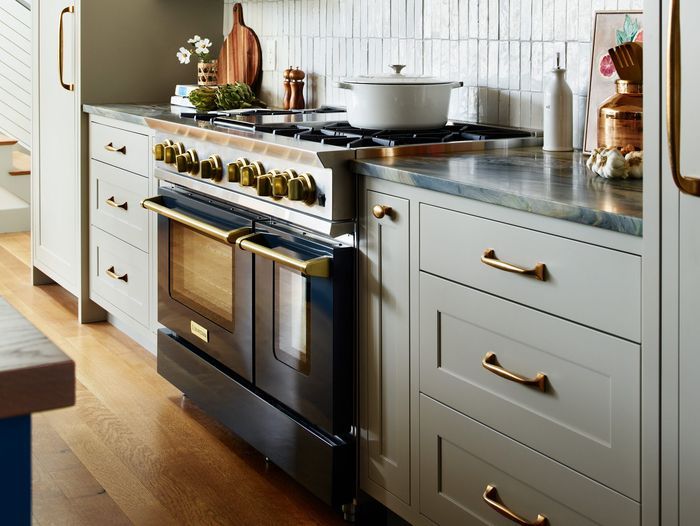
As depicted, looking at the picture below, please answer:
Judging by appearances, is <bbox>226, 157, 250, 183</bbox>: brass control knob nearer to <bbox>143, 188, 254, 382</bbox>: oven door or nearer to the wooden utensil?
<bbox>143, 188, 254, 382</bbox>: oven door

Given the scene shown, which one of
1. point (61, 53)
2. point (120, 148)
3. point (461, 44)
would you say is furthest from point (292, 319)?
point (61, 53)

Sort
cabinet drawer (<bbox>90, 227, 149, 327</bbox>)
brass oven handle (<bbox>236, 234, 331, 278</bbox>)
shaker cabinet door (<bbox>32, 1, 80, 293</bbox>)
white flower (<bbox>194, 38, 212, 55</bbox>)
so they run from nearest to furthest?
1. brass oven handle (<bbox>236, 234, 331, 278</bbox>)
2. cabinet drawer (<bbox>90, 227, 149, 327</bbox>)
3. white flower (<bbox>194, 38, 212, 55</bbox>)
4. shaker cabinet door (<bbox>32, 1, 80, 293</bbox>)

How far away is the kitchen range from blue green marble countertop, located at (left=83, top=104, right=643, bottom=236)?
0.13 metres

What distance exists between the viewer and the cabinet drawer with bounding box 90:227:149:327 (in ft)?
12.2

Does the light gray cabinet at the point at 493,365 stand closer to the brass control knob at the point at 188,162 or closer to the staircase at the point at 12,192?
the brass control knob at the point at 188,162

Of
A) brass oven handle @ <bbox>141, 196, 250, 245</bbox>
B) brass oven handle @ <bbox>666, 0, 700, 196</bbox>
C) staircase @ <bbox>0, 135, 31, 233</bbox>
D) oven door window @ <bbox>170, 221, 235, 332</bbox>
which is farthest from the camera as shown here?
staircase @ <bbox>0, 135, 31, 233</bbox>

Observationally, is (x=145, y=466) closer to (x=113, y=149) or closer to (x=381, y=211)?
(x=381, y=211)

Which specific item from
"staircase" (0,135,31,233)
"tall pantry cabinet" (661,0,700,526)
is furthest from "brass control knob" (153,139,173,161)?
"staircase" (0,135,31,233)

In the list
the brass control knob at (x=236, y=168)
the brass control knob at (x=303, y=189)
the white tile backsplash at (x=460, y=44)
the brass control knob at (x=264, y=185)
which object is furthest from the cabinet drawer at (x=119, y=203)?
the brass control knob at (x=303, y=189)

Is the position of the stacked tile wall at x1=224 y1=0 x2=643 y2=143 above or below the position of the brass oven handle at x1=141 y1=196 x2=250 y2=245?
above

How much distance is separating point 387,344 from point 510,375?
439 mm

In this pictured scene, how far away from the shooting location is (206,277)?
2994mm

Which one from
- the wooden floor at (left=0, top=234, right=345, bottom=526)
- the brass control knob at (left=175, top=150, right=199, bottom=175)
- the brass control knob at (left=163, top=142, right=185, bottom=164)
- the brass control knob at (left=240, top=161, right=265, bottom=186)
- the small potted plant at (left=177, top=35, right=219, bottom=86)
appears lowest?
the wooden floor at (left=0, top=234, right=345, bottom=526)

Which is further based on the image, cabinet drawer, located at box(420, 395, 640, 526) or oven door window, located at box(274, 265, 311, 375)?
oven door window, located at box(274, 265, 311, 375)
